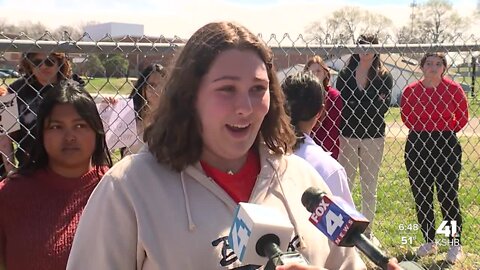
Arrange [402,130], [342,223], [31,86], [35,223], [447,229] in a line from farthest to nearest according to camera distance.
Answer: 1. [402,130]
2. [447,229]
3. [31,86]
4. [35,223]
5. [342,223]

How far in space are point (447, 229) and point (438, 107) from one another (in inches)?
43.5

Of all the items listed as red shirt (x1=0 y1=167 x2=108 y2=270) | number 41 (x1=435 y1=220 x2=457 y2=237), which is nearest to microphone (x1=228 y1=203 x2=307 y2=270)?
red shirt (x1=0 y1=167 x2=108 y2=270)

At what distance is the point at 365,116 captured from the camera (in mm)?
5113

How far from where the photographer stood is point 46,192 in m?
2.58

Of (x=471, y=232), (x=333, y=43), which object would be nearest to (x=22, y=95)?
(x=333, y=43)

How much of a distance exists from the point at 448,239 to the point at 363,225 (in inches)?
165

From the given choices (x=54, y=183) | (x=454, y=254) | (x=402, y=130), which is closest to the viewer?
(x=54, y=183)

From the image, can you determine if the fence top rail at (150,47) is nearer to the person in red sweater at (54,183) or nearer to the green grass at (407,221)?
the person in red sweater at (54,183)

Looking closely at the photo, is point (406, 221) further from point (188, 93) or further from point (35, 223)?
point (188, 93)

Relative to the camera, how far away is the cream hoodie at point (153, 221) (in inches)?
63.6

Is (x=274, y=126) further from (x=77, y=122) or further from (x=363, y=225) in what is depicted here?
(x=77, y=122)

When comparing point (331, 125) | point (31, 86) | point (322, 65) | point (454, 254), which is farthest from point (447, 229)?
point (31, 86)

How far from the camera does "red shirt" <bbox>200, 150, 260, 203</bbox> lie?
1796mm

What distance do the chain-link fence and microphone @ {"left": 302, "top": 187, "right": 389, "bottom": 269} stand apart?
2.42 feet
